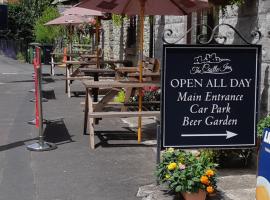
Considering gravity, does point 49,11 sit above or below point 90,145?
above

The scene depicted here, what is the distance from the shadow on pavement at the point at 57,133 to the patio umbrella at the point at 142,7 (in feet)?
4.00

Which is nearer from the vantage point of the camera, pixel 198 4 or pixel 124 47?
pixel 198 4

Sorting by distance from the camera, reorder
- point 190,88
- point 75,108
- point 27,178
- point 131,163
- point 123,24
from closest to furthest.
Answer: point 190,88 < point 27,178 < point 131,163 < point 75,108 < point 123,24

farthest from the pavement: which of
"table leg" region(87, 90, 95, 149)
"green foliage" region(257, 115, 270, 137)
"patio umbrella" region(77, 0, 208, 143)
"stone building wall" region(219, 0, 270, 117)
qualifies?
"stone building wall" region(219, 0, 270, 117)

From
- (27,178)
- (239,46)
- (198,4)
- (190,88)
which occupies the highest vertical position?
(198,4)

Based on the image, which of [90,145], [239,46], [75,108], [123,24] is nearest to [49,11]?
[123,24]

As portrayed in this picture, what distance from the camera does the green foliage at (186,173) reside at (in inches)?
197

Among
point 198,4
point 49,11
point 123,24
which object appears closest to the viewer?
point 198,4

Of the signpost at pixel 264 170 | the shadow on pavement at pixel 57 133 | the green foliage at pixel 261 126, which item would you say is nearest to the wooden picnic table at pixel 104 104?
the shadow on pavement at pixel 57 133

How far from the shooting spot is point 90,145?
7.88 m

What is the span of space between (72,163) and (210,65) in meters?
2.36

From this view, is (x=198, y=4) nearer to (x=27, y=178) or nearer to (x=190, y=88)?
(x=190, y=88)

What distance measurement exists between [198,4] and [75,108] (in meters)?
4.94

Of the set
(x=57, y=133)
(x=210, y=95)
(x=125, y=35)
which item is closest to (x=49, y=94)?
(x=125, y=35)
